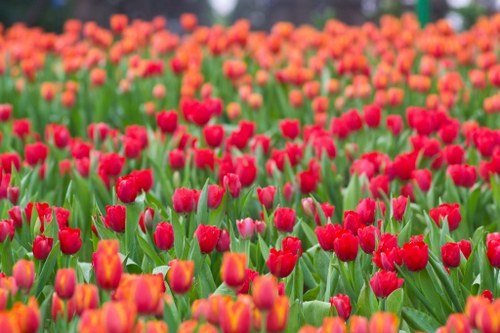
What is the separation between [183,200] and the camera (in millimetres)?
2508

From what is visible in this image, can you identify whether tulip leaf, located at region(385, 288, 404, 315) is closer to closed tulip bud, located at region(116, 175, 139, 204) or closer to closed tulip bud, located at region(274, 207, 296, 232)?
closed tulip bud, located at region(274, 207, 296, 232)

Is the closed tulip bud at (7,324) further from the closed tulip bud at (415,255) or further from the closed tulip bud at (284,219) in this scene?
the closed tulip bud at (284,219)

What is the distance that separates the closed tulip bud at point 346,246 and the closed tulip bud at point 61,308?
0.65m

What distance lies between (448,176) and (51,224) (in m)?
1.41

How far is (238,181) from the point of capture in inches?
107

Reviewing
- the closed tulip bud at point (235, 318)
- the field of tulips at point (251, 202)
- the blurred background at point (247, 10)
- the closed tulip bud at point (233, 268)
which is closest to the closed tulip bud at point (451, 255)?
the field of tulips at point (251, 202)

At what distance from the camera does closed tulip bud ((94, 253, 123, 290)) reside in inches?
67.1

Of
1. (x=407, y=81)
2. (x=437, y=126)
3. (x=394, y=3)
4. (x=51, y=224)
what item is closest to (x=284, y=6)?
(x=394, y=3)

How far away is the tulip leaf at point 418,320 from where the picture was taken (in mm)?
2043

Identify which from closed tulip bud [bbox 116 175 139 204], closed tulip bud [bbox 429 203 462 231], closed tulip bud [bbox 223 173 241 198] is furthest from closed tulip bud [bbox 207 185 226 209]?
closed tulip bud [bbox 429 203 462 231]

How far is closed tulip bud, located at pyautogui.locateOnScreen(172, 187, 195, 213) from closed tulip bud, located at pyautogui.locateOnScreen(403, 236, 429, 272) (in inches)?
26.9

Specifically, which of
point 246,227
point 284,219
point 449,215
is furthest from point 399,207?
point 246,227

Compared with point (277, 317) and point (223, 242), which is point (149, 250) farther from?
point (277, 317)

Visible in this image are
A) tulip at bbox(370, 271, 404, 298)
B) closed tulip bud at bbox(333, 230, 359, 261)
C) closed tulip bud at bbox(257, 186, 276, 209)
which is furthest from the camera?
closed tulip bud at bbox(257, 186, 276, 209)
